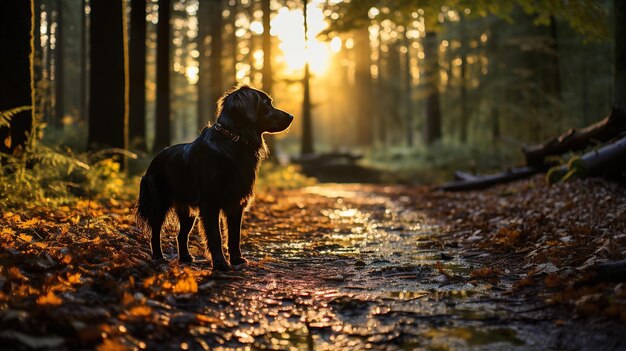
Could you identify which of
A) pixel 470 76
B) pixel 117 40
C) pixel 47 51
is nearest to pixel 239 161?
pixel 117 40

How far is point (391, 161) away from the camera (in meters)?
29.3

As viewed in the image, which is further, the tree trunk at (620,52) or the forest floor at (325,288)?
the tree trunk at (620,52)

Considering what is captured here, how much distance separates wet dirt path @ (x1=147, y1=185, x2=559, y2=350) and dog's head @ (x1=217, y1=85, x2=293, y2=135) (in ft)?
5.11

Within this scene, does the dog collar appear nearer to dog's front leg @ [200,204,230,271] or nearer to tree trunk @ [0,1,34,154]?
dog's front leg @ [200,204,230,271]

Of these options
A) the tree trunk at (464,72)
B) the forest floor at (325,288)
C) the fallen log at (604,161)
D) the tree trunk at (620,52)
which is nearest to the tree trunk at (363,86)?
the tree trunk at (464,72)

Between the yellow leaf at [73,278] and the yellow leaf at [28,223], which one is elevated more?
the yellow leaf at [28,223]

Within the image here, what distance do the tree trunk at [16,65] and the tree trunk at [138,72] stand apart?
6.20 m

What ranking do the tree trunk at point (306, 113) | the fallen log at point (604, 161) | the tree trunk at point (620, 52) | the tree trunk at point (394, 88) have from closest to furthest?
the fallen log at point (604, 161)
the tree trunk at point (620, 52)
the tree trunk at point (306, 113)
the tree trunk at point (394, 88)

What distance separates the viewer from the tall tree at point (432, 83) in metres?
26.4

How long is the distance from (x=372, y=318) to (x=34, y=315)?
2.32m

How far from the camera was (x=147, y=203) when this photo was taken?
18.4ft

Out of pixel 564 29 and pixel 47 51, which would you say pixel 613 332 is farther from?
pixel 47 51

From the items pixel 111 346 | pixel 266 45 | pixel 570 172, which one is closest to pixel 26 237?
pixel 111 346

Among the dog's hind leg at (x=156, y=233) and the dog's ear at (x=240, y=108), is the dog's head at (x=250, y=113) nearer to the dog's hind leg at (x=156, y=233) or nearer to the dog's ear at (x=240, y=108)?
the dog's ear at (x=240, y=108)
